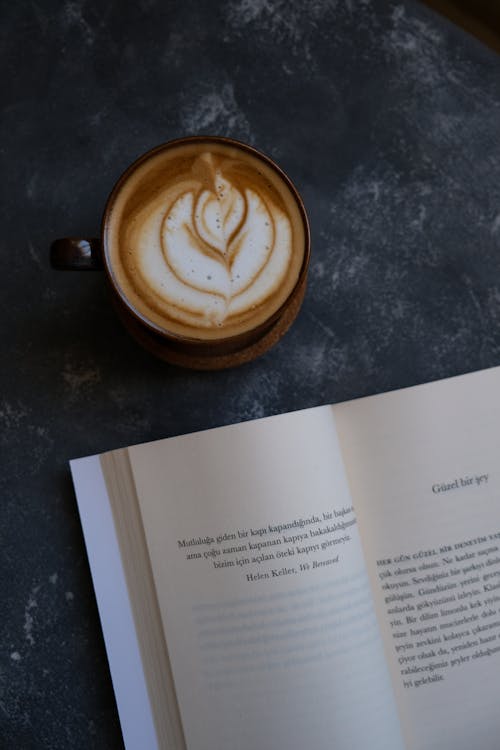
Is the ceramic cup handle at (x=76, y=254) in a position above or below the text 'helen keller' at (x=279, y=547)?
above

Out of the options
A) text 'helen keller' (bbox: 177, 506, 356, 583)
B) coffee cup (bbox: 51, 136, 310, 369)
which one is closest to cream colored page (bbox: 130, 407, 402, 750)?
text 'helen keller' (bbox: 177, 506, 356, 583)

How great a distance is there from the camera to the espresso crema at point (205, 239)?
782mm

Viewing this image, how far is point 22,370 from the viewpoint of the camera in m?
0.87

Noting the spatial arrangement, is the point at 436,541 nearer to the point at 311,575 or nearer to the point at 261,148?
the point at 311,575

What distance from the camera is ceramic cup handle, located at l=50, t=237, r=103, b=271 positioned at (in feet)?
2.50

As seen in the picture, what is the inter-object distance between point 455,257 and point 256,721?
51cm

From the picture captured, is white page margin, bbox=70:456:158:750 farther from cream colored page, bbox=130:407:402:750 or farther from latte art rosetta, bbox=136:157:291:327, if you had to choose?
latte art rosetta, bbox=136:157:291:327

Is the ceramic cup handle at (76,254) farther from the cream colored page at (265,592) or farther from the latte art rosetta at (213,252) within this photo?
the cream colored page at (265,592)

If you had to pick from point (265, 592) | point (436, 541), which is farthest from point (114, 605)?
point (436, 541)

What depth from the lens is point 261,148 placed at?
90 cm

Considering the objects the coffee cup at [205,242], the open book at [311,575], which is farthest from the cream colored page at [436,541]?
the coffee cup at [205,242]

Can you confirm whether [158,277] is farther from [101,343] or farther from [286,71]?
[286,71]

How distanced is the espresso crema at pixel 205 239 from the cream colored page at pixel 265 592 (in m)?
0.12

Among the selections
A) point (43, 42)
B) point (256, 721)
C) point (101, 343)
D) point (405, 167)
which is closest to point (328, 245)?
point (405, 167)
